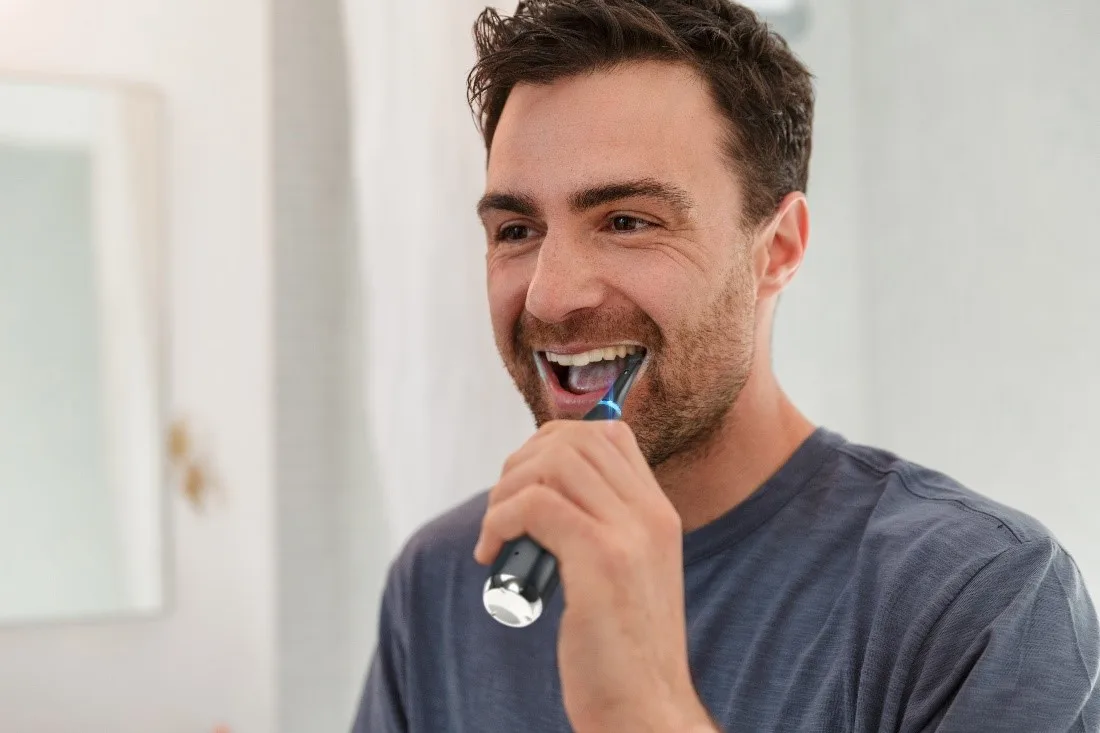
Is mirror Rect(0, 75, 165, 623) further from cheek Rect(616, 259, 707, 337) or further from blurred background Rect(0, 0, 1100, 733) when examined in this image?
cheek Rect(616, 259, 707, 337)

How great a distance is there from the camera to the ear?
42.4 inches

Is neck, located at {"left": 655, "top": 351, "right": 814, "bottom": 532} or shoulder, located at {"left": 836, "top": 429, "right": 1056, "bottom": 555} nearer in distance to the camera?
shoulder, located at {"left": 836, "top": 429, "right": 1056, "bottom": 555}

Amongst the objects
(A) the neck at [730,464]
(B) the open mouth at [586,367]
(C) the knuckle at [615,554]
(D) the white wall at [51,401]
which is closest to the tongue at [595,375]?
(B) the open mouth at [586,367]

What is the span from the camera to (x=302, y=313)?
5.65 ft

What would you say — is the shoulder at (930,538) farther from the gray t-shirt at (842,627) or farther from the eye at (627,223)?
the eye at (627,223)

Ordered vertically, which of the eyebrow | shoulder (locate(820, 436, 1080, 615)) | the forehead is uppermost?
the forehead

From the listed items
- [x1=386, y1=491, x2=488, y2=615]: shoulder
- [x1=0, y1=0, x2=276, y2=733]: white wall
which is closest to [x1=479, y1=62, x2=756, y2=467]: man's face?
[x1=386, y1=491, x2=488, y2=615]: shoulder

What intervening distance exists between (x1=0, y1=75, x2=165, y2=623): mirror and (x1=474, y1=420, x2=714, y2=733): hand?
1.11 meters

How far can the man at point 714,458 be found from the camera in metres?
0.82

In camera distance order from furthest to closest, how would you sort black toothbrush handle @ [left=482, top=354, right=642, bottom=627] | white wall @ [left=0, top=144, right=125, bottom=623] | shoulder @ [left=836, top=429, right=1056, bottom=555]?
white wall @ [left=0, top=144, right=125, bottom=623] < shoulder @ [left=836, top=429, right=1056, bottom=555] < black toothbrush handle @ [left=482, top=354, right=642, bottom=627]

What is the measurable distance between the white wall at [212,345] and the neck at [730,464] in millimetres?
858

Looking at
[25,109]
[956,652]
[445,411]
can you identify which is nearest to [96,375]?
[25,109]

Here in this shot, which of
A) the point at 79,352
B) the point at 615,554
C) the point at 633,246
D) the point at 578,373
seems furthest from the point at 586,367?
the point at 79,352

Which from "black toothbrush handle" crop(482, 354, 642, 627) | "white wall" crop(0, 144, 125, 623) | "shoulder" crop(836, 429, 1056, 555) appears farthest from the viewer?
"white wall" crop(0, 144, 125, 623)
